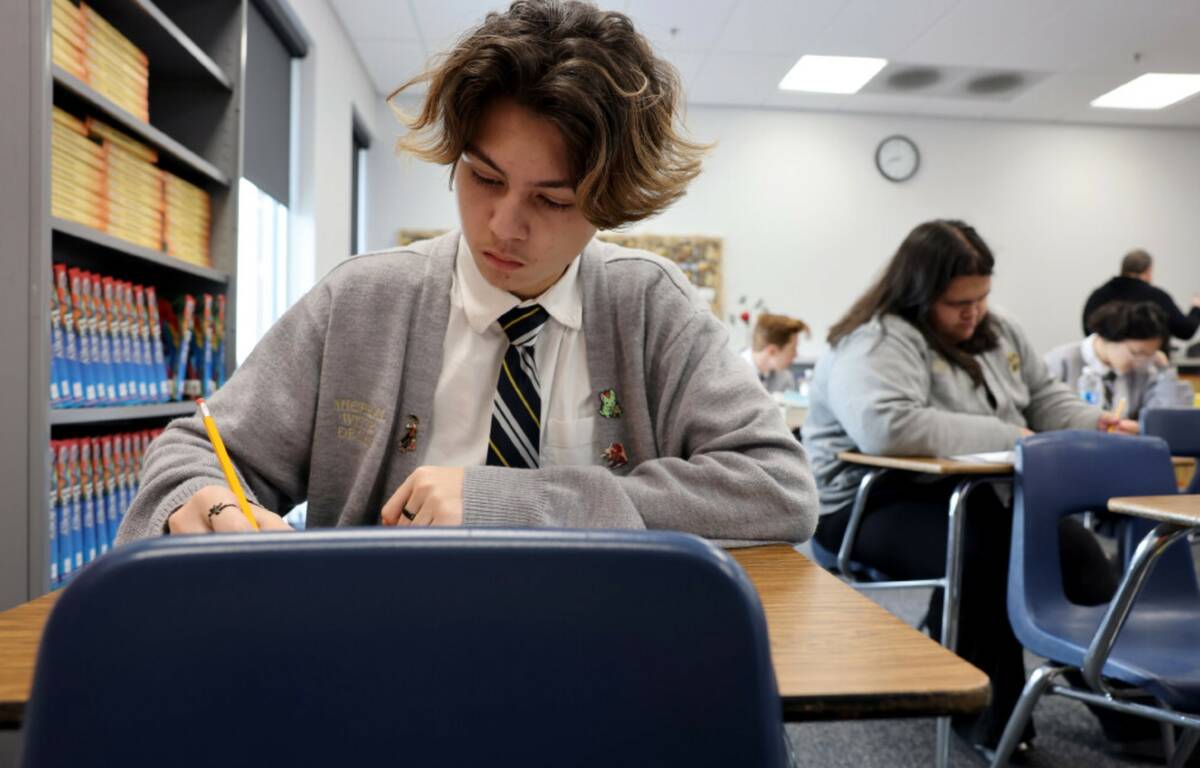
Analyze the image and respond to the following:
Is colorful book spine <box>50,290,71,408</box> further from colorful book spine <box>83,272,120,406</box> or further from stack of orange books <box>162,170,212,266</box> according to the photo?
stack of orange books <box>162,170,212,266</box>

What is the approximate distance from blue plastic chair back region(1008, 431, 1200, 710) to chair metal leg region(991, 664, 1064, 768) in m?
0.05

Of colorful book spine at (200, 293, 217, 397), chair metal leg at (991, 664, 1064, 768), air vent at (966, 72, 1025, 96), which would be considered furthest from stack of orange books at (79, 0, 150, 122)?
air vent at (966, 72, 1025, 96)

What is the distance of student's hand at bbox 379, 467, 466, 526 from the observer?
74 cm

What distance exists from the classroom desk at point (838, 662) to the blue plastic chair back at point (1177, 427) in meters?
2.33

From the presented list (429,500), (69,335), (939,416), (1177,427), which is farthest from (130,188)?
(1177,427)

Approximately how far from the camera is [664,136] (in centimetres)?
100

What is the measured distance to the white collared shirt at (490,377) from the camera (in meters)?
1.05

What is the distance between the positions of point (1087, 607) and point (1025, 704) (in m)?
0.32

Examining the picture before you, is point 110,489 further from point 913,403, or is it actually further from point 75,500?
point 913,403

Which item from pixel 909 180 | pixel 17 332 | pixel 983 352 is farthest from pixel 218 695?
pixel 909 180

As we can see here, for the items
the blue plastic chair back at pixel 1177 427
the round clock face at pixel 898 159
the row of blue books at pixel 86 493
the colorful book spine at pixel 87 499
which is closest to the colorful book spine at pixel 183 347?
the row of blue books at pixel 86 493

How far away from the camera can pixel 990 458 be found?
6.55 feet

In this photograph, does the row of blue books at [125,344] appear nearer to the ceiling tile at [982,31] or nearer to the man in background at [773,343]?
the man in background at [773,343]

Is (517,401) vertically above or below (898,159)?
below
